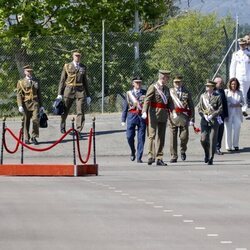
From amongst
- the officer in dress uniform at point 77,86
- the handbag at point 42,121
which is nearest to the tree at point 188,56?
the officer in dress uniform at point 77,86

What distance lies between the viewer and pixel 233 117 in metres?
30.8

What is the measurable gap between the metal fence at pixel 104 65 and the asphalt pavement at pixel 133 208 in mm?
10544

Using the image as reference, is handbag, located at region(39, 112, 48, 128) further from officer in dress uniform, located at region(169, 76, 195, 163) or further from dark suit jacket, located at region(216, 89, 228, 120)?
dark suit jacket, located at region(216, 89, 228, 120)

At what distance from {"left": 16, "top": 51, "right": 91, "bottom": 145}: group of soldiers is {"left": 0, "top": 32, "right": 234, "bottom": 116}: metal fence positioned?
7090 mm

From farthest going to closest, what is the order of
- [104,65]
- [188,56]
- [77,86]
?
[188,56] → [104,65] → [77,86]

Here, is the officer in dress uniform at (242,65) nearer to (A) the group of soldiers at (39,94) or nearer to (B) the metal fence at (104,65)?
(A) the group of soldiers at (39,94)

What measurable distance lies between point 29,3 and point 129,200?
31.9 meters

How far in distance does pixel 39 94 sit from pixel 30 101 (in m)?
0.25

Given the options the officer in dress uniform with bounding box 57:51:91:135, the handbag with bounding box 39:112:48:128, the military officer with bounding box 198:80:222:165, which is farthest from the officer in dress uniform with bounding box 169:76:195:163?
the handbag with bounding box 39:112:48:128

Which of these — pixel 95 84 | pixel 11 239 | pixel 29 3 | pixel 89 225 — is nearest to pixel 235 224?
pixel 89 225

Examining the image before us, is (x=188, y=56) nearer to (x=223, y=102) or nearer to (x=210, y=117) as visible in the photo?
(x=223, y=102)

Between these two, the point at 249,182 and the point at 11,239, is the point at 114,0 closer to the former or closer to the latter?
the point at 249,182

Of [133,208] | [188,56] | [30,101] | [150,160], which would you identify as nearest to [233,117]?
[150,160]

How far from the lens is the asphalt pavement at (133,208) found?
1375cm
